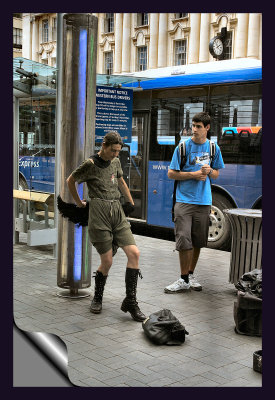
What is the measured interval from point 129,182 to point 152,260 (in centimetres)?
245

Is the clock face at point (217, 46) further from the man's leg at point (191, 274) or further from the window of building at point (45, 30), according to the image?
the man's leg at point (191, 274)

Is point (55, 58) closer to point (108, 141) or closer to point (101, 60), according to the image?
point (101, 60)

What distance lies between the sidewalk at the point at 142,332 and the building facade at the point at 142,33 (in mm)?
2356

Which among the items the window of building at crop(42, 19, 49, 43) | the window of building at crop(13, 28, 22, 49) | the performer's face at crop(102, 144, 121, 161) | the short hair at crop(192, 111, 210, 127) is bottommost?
the performer's face at crop(102, 144, 121, 161)

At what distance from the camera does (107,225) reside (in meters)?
4.95

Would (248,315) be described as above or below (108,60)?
below

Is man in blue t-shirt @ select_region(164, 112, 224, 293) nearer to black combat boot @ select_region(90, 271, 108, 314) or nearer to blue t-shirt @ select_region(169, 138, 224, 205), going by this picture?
blue t-shirt @ select_region(169, 138, 224, 205)

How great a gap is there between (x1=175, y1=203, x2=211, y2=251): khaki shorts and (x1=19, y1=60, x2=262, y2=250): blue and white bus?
2.15m

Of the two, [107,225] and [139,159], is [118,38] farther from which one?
[139,159]

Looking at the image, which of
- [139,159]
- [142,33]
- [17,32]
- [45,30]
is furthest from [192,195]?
[139,159]

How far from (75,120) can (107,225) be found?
3.73ft

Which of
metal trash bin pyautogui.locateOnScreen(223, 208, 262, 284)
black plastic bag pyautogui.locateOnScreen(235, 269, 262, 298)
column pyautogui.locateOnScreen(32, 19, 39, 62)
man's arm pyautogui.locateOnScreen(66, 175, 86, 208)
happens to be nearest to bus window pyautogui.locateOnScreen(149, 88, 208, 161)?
metal trash bin pyautogui.locateOnScreen(223, 208, 262, 284)

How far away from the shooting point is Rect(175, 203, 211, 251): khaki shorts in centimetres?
583

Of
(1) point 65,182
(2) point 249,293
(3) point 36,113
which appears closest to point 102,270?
(1) point 65,182
